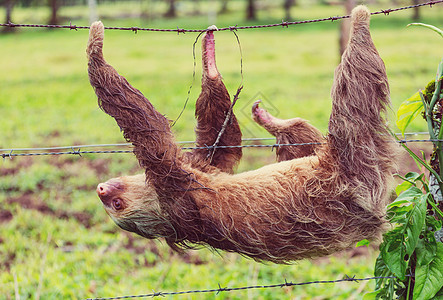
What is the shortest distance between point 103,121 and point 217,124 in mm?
7127

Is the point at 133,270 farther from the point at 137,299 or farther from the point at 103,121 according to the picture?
the point at 103,121

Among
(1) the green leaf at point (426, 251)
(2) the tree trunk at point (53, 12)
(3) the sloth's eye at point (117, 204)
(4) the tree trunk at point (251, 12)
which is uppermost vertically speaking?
(4) the tree trunk at point (251, 12)

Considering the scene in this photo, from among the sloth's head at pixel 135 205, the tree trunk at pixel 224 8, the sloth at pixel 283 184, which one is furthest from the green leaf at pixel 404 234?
the tree trunk at pixel 224 8

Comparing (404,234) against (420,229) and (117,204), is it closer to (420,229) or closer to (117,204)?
(420,229)

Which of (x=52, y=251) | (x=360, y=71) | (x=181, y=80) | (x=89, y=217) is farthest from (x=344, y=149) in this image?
(x=181, y=80)

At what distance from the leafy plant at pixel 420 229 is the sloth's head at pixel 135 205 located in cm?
126

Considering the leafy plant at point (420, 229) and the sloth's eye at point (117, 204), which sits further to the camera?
the sloth's eye at point (117, 204)

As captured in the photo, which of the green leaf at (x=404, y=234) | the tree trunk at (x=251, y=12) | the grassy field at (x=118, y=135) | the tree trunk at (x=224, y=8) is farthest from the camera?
the tree trunk at (x=224, y=8)

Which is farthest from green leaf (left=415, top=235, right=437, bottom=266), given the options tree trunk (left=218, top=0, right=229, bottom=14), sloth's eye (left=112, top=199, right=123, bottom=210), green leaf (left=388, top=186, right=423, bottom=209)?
tree trunk (left=218, top=0, right=229, bottom=14)

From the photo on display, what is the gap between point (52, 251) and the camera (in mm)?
5184

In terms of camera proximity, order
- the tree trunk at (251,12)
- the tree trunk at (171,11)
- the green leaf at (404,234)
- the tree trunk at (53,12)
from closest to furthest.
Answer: the green leaf at (404,234) < the tree trunk at (53,12) < the tree trunk at (171,11) < the tree trunk at (251,12)

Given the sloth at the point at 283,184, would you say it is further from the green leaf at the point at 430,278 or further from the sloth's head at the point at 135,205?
Result: the green leaf at the point at 430,278

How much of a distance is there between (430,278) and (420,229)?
26 cm

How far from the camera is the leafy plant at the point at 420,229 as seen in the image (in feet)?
7.86
